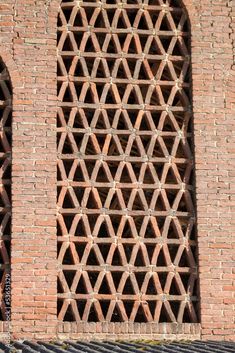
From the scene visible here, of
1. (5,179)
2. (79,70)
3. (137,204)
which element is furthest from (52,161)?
(79,70)

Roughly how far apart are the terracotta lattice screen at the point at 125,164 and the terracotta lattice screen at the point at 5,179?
49cm

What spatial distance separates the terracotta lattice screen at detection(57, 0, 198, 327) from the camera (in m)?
12.2

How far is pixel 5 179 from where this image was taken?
489 inches

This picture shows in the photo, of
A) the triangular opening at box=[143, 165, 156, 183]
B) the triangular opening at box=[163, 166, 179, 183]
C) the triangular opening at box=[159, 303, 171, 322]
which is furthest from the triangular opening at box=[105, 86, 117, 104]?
the triangular opening at box=[159, 303, 171, 322]

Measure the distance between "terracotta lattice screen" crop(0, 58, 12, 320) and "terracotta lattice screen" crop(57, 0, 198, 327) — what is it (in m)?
0.49

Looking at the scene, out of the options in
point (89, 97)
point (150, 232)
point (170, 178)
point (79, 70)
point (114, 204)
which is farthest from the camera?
point (79, 70)

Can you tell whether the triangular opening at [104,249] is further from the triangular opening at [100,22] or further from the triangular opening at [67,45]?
the triangular opening at [100,22]

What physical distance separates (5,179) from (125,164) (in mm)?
1162

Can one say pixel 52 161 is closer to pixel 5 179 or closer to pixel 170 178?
pixel 5 179

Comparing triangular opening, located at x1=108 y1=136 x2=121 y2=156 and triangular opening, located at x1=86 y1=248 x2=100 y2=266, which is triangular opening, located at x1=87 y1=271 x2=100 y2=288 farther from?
triangular opening, located at x1=108 y1=136 x2=121 y2=156

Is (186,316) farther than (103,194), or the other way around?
(103,194)

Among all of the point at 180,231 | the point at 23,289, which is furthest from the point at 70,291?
the point at 180,231

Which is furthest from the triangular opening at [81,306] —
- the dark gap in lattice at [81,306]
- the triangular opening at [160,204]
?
the triangular opening at [160,204]

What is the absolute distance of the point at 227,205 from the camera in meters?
12.5
